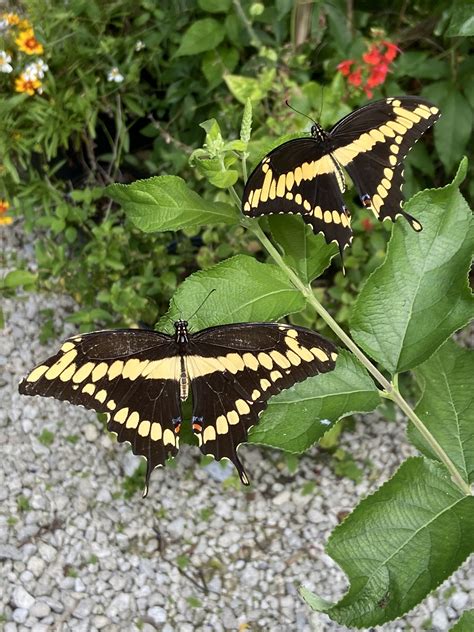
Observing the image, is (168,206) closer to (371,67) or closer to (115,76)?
(371,67)

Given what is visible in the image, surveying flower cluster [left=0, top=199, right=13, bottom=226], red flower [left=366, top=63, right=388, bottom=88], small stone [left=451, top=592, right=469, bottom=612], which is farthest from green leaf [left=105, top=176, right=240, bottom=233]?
flower cluster [left=0, top=199, right=13, bottom=226]

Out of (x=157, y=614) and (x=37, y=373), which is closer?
(x=37, y=373)

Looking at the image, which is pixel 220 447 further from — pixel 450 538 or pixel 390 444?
pixel 390 444

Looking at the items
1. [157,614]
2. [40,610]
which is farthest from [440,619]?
[40,610]

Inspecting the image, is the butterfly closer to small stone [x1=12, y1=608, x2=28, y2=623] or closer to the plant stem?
the plant stem

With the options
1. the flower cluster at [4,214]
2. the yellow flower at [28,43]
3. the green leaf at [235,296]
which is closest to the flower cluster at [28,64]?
the yellow flower at [28,43]
